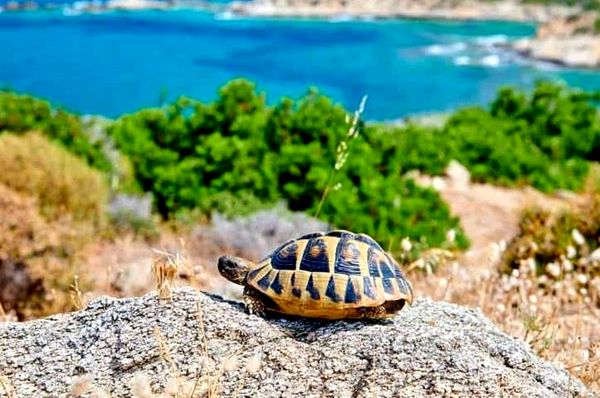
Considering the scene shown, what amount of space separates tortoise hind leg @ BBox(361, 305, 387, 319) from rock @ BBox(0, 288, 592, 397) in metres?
0.05

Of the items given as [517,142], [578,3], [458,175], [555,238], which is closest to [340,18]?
[578,3]

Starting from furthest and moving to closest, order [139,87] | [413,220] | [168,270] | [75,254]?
[139,87] < [413,220] < [75,254] < [168,270]

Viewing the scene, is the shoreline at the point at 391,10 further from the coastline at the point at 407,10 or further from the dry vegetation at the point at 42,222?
the dry vegetation at the point at 42,222

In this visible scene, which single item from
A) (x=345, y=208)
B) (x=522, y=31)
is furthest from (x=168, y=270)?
(x=522, y=31)

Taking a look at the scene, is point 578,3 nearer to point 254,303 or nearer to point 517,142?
point 517,142

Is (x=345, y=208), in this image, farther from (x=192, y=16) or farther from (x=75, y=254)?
(x=192, y=16)

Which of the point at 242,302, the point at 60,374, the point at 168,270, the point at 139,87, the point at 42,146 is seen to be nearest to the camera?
the point at 60,374

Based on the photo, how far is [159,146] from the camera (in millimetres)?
15492

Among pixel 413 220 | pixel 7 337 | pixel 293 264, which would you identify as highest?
pixel 293 264

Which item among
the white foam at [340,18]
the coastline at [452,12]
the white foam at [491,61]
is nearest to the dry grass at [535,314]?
the white foam at [491,61]

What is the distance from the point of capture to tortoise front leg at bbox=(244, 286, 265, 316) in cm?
387

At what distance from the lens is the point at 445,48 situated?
2606 inches

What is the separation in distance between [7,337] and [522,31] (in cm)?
8378

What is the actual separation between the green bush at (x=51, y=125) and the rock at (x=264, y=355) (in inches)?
408
